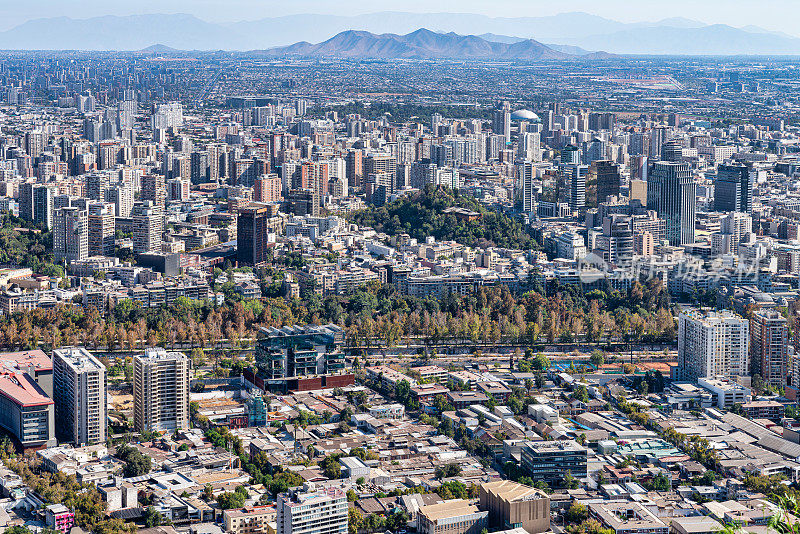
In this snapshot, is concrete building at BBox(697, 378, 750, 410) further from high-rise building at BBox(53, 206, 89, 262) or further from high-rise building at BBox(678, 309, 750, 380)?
high-rise building at BBox(53, 206, 89, 262)

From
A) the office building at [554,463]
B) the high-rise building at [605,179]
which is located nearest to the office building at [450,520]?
the office building at [554,463]

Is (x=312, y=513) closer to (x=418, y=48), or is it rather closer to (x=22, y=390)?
(x=22, y=390)

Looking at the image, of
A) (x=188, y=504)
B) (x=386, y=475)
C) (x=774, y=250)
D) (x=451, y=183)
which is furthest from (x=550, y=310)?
(x=451, y=183)

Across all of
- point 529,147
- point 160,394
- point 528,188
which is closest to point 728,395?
point 160,394

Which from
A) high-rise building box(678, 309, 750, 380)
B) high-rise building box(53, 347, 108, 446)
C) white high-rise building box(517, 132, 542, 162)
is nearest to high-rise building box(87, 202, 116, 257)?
high-rise building box(53, 347, 108, 446)

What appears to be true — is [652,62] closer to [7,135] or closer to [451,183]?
[7,135]
